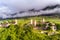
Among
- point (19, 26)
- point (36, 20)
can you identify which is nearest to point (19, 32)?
point (19, 26)

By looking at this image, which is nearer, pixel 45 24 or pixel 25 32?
pixel 45 24

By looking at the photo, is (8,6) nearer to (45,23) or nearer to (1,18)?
(1,18)

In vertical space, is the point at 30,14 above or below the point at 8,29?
above

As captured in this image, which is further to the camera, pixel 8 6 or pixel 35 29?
pixel 8 6

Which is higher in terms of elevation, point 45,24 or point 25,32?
point 45,24

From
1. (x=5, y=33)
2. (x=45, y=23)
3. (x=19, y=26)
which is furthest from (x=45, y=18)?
(x=5, y=33)

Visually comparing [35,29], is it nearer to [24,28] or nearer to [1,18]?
[24,28]

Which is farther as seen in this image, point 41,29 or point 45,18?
point 45,18

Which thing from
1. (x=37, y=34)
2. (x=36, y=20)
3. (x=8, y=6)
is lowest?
(x=37, y=34)

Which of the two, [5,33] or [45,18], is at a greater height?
[45,18]
